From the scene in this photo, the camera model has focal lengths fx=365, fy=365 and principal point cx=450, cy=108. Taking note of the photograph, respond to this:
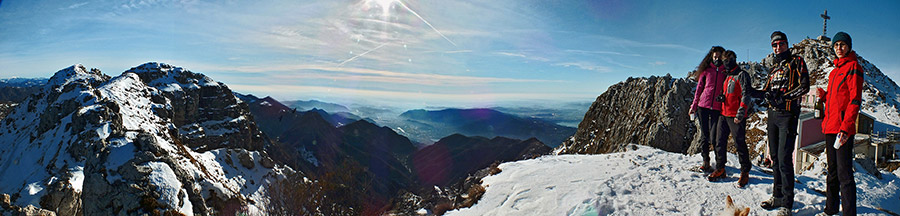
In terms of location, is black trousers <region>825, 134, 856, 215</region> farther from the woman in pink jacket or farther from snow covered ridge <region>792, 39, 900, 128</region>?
snow covered ridge <region>792, 39, 900, 128</region>

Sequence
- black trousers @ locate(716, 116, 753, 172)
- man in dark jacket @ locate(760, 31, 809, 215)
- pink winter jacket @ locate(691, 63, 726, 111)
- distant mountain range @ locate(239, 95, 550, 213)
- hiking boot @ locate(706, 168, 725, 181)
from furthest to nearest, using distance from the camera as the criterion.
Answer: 1. distant mountain range @ locate(239, 95, 550, 213)
2. hiking boot @ locate(706, 168, 725, 181)
3. pink winter jacket @ locate(691, 63, 726, 111)
4. black trousers @ locate(716, 116, 753, 172)
5. man in dark jacket @ locate(760, 31, 809, 215)

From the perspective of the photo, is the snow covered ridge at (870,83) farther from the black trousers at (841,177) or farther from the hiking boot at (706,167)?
the black trousers at (841,177)

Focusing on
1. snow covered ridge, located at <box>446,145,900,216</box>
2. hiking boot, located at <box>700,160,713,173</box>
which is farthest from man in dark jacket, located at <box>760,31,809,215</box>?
hiking boot, located at <box>700,160,713,173</box>

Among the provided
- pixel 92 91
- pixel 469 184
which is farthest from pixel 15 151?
pixel 469 184

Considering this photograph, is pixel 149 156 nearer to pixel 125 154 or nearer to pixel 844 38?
pixel 125 154

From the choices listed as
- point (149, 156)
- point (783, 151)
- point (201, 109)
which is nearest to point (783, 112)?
point (783, 151)

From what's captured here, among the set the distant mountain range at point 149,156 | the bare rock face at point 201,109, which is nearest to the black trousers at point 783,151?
the distant mountain range at point 149,156
